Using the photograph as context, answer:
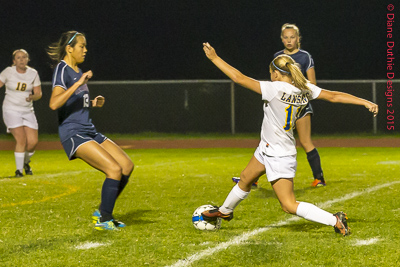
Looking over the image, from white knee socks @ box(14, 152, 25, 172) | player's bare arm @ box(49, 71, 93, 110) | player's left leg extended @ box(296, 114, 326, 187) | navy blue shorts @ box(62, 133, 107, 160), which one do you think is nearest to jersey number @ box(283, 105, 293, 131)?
player's bare arm @ box(49, 71, 93, 110)

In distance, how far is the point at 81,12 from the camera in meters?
29.5

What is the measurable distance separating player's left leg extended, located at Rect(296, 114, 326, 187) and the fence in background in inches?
457

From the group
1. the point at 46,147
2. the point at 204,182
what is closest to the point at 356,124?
the point at 46,147

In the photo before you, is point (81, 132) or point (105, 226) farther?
point (81, 132)

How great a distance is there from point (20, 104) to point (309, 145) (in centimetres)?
486

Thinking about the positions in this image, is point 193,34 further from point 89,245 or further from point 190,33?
point 89,245

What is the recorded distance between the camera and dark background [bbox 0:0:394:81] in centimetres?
2858

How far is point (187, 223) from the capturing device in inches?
259

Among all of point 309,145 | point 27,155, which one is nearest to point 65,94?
point 309,145

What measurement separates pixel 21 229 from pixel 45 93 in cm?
1535

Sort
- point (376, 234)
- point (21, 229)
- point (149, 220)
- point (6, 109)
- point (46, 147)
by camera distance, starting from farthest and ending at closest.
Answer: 1. point (46, 147)
2. point (6, 109)
3. point (149, 220)
4. point (21, 229)
5. point (376, 234)

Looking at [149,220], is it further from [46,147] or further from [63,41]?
[46,147]

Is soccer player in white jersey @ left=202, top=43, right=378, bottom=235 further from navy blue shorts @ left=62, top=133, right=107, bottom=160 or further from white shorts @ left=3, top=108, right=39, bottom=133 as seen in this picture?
white shorts @ left=3, top=108, right=39, bottom=133

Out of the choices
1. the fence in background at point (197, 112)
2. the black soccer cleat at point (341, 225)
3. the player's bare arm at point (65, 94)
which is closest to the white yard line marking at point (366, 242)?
the black soccer cleat at point (341, 225)
